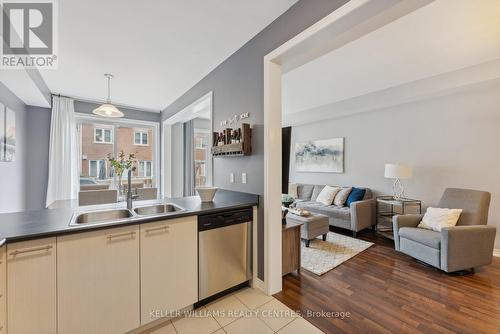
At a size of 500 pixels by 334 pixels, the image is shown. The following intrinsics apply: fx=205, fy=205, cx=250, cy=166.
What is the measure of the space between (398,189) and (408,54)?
251cm

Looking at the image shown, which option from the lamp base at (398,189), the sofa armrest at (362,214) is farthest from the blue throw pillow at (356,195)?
→ the lamp base at (398,189)

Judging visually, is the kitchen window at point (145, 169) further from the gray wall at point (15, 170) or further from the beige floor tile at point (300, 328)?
the beige floor tile at point (300, 328)

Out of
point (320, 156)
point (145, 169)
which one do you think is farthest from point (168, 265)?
point (320, 156)

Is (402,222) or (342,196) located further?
(342,196)

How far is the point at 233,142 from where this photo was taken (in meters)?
2.46

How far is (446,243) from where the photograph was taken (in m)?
2.40

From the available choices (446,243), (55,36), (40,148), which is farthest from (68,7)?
(446,243)

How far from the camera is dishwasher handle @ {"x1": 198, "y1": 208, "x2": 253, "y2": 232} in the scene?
1.88m

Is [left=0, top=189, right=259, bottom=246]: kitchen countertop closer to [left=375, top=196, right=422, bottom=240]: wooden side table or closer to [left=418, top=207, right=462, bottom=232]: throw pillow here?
[left=418, top=207, right=462, bottom=232]: throw pillow

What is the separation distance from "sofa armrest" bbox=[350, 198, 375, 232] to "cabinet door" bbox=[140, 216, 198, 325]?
3030mm

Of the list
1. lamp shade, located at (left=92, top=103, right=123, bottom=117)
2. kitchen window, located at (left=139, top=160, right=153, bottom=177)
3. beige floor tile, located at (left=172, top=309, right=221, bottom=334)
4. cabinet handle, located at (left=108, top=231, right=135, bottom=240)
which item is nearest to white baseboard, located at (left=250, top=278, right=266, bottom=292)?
beige floor tile, located at (left=172, top=309, right=221, bottom=334)

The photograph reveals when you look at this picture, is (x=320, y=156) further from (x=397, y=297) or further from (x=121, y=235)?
(x=121, y=235)

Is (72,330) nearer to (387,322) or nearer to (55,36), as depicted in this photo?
(387,322)

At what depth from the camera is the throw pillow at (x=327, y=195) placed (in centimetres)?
458
